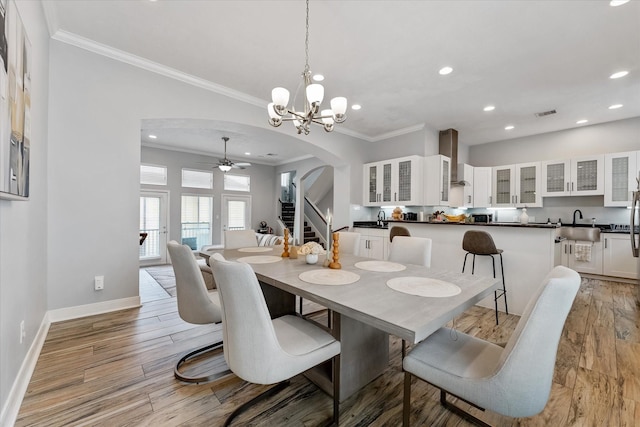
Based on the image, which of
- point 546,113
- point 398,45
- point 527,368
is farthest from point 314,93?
point 546,113

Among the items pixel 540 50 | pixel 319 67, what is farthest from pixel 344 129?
pixel 540 50

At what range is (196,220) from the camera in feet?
24.2

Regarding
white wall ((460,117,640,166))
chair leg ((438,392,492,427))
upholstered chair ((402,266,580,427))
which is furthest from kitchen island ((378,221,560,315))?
white wall ((460,117,640,166))

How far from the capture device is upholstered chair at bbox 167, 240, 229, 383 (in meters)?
1.86

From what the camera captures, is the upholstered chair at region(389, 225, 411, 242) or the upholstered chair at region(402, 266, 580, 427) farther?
the upholstered chair at region(389, 225, 411, 242)

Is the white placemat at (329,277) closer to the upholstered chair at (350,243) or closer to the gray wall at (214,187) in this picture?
the upholstered chair at (350,243)

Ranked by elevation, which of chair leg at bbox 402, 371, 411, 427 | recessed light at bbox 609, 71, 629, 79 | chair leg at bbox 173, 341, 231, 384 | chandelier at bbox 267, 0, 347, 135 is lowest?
chair leg at bbox 173, 341, 231, 384

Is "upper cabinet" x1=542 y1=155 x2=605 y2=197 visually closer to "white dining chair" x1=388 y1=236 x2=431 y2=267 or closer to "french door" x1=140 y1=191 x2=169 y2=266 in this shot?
"white dining chair" x1=388 y1=236 x2=431 y2=267

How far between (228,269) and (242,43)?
262 centimetres

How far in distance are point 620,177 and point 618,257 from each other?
4.69ft

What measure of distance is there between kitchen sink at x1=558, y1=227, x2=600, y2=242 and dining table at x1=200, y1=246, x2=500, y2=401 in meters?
4.84

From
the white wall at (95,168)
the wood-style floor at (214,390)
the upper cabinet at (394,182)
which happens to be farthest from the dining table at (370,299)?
the upper cabinet at (394,182)

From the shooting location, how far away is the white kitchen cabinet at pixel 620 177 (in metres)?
4.62

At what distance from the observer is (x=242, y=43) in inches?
110
